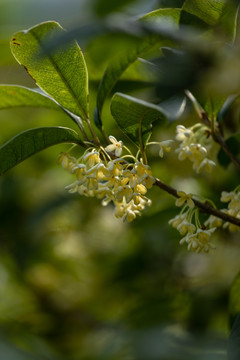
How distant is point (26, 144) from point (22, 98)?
15 cm

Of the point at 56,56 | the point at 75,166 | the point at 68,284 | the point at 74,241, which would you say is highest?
the point at 56,56

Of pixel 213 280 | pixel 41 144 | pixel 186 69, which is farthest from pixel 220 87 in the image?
pixel 213 280

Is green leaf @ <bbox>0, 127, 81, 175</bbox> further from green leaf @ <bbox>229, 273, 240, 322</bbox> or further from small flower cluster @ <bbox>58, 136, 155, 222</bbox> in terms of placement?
green leaf @ <bbox>229, 273, 240, 322</bbox>

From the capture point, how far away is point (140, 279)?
197 cm

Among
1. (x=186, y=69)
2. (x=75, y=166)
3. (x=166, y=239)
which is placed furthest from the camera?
(x=166, y=239)

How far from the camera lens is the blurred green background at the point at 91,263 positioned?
5.28 feet

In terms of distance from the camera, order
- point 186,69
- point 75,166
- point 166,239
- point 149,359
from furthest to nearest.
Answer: point 166,239 < point 75,166 < point 149,359 < point 186,69

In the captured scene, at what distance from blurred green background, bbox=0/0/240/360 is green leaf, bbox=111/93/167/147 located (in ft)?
0.98

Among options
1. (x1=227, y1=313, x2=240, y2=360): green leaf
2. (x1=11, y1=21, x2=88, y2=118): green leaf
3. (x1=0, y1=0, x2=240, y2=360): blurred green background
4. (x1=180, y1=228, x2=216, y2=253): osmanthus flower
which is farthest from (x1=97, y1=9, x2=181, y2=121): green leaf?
(x1=227, y1=313, x2=240, y2=360): green leaf

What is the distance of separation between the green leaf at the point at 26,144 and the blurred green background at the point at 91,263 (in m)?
0.38

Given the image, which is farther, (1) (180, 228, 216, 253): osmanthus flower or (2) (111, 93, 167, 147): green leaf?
(1) (180, 228, 216, 253): osmanthus flower

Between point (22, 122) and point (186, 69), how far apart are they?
5.95 ft

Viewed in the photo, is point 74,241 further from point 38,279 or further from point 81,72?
point 81,72

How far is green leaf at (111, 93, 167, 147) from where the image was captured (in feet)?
3.12
